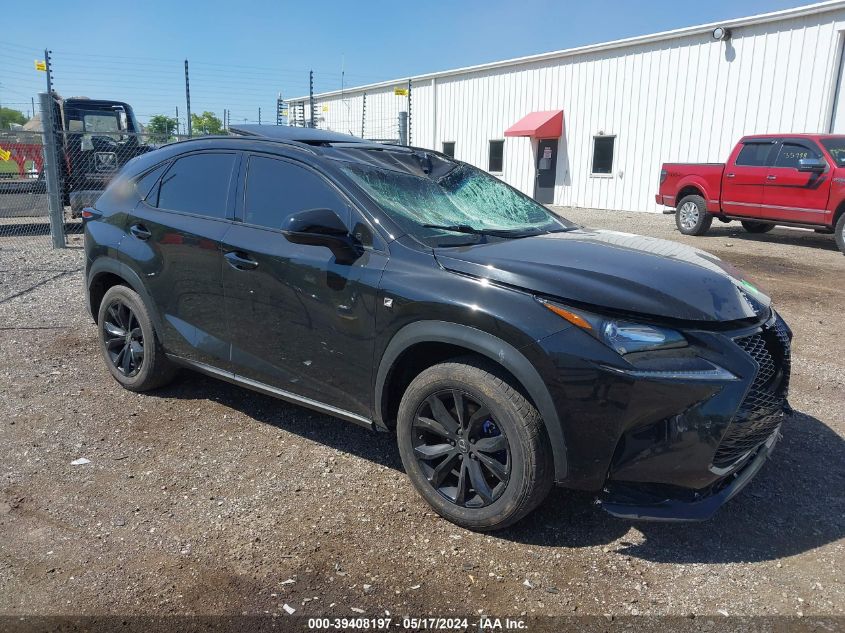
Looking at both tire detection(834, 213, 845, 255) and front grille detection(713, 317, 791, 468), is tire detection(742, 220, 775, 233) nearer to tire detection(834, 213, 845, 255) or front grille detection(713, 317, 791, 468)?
tire detection(834, 213, 845, 255)

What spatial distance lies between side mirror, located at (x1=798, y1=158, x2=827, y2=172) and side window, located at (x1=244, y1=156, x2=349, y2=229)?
34.1 ft

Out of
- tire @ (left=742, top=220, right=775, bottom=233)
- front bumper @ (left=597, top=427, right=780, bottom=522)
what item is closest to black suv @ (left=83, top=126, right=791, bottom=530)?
front bumper @ (left=597, top=427, right=780, bottom=522)

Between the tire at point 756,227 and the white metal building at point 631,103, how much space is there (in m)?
3.59

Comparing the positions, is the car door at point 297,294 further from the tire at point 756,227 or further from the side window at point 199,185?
the tire at point 756,227

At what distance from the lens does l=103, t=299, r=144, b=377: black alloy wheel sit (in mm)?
4543

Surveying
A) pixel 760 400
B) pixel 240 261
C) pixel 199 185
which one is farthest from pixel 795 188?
pixel 240 261

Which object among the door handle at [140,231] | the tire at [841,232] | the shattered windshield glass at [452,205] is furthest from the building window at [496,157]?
the door handle at [140,231]

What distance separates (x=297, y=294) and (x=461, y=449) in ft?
3.96

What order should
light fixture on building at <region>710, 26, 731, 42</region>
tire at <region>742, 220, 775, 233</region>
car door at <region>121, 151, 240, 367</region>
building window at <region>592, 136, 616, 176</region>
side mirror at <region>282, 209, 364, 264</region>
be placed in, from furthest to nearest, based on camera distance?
building window at <region>592, 136, 616, 176</region> → light fixture on building at <region>710, 26, 731, 42</region> → tire at <region>742, 220, 775, 233</region> → car door at <region>121, 151, 240, 367</region> → side mirror at <region>282, 209, 364, 264</region>

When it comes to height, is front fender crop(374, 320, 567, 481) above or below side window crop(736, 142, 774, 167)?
below

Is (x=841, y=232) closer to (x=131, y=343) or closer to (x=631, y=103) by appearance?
(x=631, y=103)

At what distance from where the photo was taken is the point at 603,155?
66.5 ft

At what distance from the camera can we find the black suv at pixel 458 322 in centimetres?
261

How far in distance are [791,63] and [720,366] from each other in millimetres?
15923
